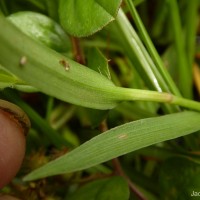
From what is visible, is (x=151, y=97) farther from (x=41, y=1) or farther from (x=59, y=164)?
(x=41, y=1)

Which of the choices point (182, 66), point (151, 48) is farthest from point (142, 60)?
point (182, 66)

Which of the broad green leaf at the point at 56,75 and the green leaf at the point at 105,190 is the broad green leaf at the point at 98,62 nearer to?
the broad green leaf at the point at 56,75

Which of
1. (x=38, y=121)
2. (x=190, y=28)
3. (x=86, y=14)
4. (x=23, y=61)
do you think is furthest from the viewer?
(x=190, y=28)

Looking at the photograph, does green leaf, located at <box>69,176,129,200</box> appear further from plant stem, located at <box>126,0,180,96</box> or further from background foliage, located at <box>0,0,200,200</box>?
plant stem, located at <box>126,0,180,96</box>

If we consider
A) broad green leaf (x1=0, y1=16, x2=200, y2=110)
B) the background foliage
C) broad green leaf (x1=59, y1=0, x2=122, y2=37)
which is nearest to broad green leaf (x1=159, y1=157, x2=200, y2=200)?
the background foliage

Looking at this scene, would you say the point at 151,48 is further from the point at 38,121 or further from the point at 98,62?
the point at 38,121

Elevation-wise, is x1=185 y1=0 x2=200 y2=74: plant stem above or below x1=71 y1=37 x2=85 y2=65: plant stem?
below
